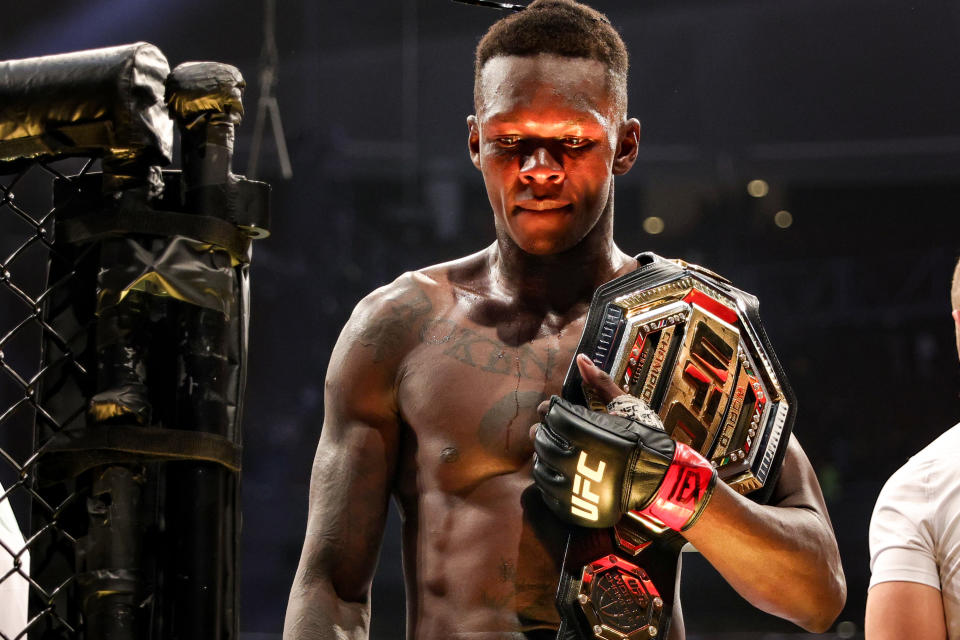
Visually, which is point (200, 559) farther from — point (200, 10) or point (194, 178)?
point (200, 10)

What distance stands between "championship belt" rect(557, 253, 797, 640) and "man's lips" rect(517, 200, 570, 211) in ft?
0.42

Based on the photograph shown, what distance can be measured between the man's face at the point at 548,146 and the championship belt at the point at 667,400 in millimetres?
120

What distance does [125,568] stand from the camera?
0.97 metres

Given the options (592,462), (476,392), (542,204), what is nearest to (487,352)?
(476,392)

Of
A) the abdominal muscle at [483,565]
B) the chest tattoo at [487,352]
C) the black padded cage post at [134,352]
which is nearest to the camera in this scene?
the black padded cage post at [134,352]

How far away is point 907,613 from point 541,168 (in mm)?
718

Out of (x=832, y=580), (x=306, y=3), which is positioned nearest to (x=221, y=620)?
(x=832, y=580)

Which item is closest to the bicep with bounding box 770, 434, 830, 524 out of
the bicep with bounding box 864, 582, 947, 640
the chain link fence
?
the bicep with bounding box 864, 582, 947, 640

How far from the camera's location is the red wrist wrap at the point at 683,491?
1195mm

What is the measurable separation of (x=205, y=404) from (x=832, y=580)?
0.80m

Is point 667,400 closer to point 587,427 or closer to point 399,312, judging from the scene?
point 587,427

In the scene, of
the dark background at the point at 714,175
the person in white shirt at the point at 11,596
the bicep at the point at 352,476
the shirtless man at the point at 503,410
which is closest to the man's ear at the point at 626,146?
the shirtless man at the point at 503,410

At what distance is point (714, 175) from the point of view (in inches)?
210

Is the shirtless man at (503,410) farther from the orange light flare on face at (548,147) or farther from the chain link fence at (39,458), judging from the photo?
the chain link fence at (39,458)
